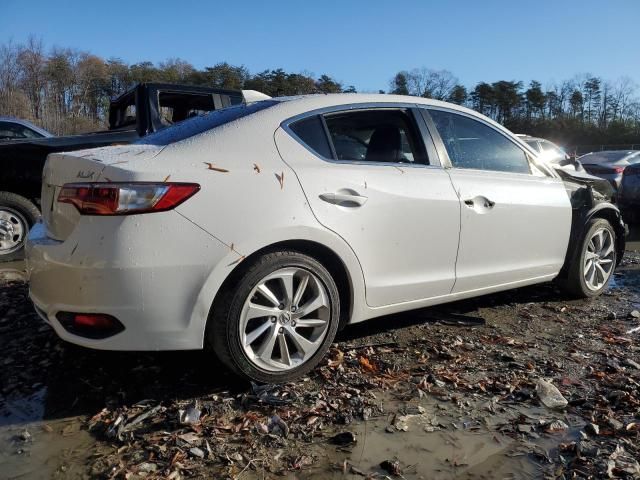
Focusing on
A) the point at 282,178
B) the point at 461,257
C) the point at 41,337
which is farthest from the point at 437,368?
the point at 41,337

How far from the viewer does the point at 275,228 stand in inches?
110

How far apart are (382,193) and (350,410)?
4.07 feet

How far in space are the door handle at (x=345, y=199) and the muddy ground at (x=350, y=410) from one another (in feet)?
3.26

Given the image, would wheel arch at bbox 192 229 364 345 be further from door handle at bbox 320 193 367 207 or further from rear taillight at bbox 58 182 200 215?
rear taillight at bbox 58 182 200 215

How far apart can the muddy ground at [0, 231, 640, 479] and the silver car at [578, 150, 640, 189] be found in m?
9.57

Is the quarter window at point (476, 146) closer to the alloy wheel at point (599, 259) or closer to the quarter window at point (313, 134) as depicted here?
the quarter window at point (313, 134)

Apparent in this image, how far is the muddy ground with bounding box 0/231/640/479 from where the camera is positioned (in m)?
2.34

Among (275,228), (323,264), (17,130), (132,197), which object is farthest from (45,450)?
(17,130)

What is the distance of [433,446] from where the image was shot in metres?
2.49

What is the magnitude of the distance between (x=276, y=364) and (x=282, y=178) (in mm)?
999

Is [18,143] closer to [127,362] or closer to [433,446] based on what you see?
[127,362]

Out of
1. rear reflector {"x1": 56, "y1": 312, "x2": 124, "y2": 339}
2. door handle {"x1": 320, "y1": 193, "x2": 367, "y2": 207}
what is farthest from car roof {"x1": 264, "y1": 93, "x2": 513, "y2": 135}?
rear reflector {"x1": 56, "y1": 312, "x2": 124, "y2": 339}

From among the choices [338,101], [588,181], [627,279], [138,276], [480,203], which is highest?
[338,101]

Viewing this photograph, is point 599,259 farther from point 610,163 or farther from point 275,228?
point 610,163
